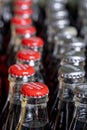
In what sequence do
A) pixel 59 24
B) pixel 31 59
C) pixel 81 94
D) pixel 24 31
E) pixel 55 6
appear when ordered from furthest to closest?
pixel 55 6 → pixel 59 24 → pixel 24 31 → pixel 31 59 → pixel 81 94

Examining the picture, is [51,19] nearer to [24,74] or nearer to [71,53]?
[71,53]

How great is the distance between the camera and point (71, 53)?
849 millimetres

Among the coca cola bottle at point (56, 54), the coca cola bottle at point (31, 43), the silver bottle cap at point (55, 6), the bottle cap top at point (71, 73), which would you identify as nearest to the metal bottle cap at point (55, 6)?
the silver bottle cap at point (55, 6)

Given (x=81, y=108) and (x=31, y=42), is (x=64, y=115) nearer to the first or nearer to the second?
(x=81, y=108)

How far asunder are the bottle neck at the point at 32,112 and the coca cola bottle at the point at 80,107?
0.06 meters

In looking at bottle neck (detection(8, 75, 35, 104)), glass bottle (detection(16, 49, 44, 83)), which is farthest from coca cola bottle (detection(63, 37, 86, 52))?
bottle neck (detection(8, 75, 35, 104))

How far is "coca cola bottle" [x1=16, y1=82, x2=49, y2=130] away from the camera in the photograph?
0.66 metres

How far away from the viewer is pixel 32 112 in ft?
2.20

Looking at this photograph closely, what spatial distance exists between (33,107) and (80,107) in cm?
8

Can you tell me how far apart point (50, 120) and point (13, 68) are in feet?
0.41

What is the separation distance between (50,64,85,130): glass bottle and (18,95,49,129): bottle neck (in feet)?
0.21

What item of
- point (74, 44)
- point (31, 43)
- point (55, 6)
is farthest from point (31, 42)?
point (55, 6)

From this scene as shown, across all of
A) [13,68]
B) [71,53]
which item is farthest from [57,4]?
[13,68]

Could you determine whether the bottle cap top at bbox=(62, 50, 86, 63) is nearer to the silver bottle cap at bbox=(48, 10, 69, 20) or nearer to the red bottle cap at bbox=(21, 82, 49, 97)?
the red bottle cap at bbox=(21, 82, 49, 97)
